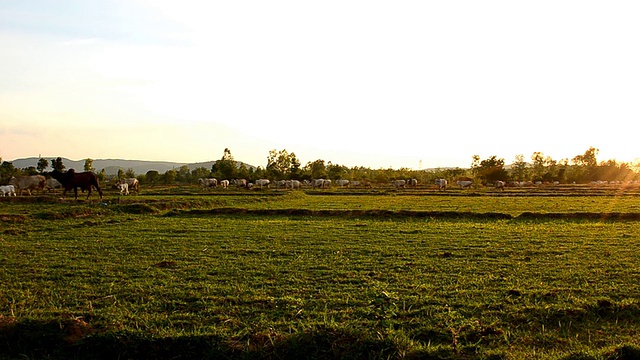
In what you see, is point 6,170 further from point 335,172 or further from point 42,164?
point 335,172

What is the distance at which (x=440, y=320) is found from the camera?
6.05 metres

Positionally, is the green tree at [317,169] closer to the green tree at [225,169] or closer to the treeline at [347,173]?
the treeline at [347,173]

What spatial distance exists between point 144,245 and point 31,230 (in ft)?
21.1

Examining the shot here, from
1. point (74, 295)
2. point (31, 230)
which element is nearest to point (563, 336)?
point (74, 295)

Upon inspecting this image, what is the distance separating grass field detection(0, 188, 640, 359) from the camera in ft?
17.8

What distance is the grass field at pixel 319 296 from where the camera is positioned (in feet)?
17.8

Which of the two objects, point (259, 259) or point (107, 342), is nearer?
point (107, 342)

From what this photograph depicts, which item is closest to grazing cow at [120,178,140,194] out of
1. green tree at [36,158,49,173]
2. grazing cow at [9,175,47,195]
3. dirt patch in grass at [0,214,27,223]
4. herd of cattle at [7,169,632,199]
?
herd of cattle at [7,169,632,199]

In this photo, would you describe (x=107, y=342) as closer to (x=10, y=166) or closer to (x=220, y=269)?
(x=220, y=269)

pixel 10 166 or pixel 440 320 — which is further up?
pixel 10 166

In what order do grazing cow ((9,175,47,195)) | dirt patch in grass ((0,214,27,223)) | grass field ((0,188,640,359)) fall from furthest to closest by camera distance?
1. grazing cow ((9,175,47,195))
2. dirt patch in grass ((0,214,27,223))
3. grass field ((0,188,640,359))

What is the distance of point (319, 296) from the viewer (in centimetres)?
714

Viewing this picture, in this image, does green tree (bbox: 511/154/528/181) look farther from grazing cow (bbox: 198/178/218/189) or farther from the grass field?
the grass field

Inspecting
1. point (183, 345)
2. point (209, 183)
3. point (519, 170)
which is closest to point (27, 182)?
point (209, 183)
